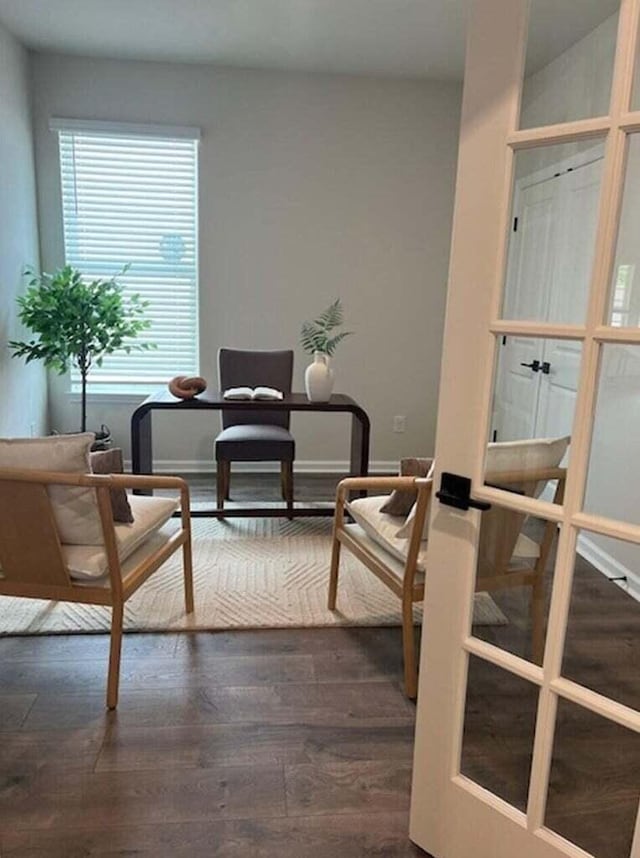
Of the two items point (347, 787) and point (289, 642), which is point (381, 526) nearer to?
point (289, 642)

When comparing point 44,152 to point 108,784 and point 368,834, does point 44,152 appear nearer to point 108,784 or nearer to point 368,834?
point 108,784

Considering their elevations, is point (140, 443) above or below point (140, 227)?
below

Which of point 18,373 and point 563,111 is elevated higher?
point 563,111

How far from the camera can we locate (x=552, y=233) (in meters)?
1.35

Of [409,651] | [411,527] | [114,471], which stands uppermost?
[114,471]

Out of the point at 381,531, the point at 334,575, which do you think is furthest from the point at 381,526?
the point at 334,575

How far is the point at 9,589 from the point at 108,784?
75 centimetres

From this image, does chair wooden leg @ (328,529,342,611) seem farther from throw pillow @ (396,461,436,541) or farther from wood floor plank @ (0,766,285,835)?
wood floor plank @ (0,766,285,835)

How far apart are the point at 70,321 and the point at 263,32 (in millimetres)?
2126

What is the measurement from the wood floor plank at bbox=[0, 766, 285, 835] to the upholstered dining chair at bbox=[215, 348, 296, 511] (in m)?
2.07

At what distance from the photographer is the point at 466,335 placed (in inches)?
52.7

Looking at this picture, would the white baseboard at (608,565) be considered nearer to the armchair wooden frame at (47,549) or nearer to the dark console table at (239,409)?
the armchair wooden frame at (47,549)

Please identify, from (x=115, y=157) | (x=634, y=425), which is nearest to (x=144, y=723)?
(x=634, y=425)

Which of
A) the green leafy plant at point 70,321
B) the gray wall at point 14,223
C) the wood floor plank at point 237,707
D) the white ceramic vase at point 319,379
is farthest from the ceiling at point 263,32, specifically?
the wood floor plank at point 237,707
